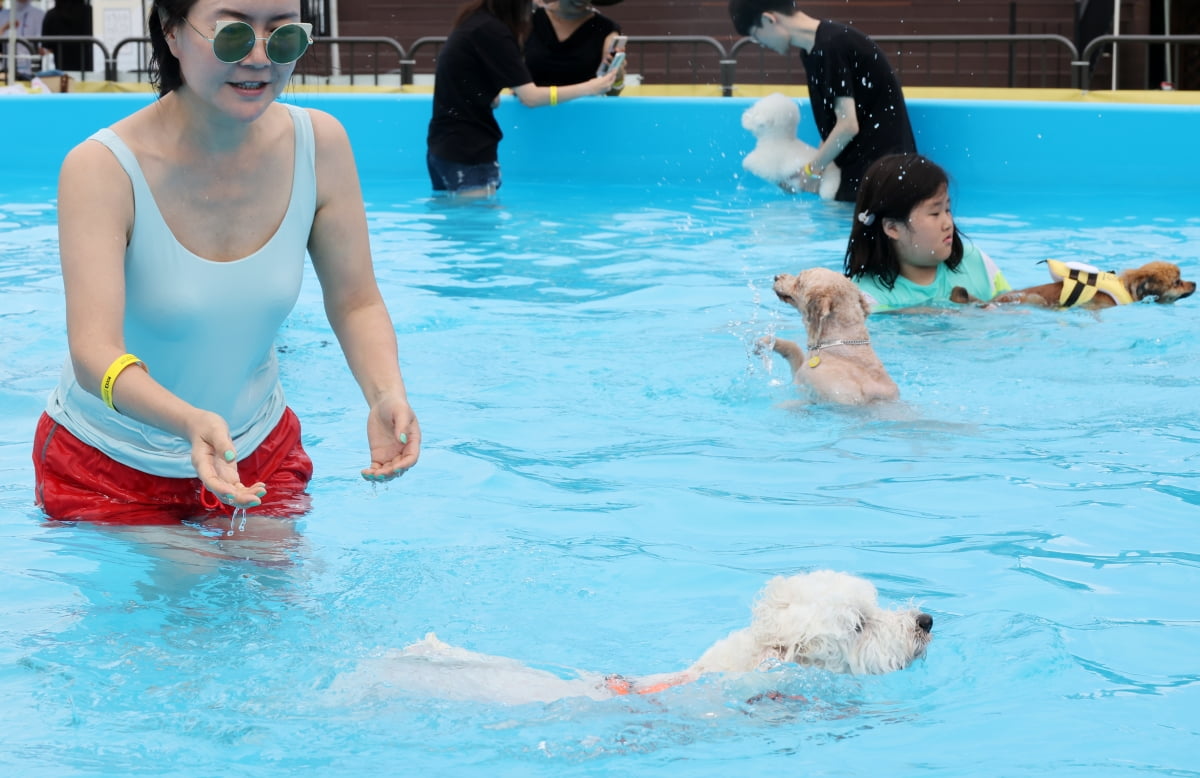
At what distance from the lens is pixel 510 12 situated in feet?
34.2

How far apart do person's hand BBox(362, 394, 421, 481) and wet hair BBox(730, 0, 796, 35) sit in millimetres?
7159

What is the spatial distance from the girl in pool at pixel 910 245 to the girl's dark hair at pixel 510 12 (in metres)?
3.98

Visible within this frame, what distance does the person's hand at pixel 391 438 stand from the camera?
3.25 meters

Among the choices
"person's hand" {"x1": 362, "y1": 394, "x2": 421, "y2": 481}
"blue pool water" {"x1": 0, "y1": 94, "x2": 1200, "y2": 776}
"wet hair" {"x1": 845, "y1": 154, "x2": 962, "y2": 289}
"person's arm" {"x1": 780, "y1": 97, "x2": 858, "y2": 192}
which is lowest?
"blue pool water" {"x1": 0, "y1": 94, "x2": 1200, "y2": 776}

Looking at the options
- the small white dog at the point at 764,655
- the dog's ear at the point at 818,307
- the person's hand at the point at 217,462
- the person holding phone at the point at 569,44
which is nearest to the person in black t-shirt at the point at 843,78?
the person holding phone at the point at 569,44

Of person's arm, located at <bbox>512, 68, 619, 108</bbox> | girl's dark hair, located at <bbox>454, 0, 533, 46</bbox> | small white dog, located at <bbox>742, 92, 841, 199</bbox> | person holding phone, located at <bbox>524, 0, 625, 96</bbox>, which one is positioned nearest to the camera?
girl's dark hair, located at <bbox>454, 0, 533, 46</bbox>

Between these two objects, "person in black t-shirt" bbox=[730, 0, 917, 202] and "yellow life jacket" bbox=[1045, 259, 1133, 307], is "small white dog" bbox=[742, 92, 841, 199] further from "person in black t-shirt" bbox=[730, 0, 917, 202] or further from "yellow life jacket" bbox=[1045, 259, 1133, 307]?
"yellow life jacket" bbox=[1045, 259, 1133, 307]

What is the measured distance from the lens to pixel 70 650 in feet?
11.5

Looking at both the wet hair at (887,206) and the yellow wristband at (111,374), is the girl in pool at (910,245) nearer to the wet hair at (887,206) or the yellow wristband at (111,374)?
the wet hair at (887,206)

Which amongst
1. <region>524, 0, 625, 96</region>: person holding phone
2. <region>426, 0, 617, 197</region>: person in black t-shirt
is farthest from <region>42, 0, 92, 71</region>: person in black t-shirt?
<region>426, 0, 617, 197</region>: person in black t-shirt

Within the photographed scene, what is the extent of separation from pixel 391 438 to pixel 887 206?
4.27 meters

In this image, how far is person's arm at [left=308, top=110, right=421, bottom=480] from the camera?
11.3 feet

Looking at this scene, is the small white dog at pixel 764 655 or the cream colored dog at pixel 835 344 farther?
the cream colored dog at pixel 835 344

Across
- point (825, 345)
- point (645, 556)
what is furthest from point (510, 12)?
point (645, 556)
